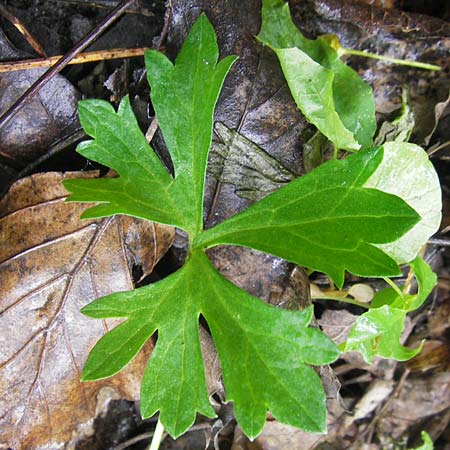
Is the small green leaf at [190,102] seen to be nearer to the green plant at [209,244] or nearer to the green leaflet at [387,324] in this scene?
the green plant at [209,244]

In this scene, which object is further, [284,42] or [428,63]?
[428,63]

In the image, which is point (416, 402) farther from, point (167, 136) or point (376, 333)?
point (167, 136)

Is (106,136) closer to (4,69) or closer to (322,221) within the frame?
(4,69)

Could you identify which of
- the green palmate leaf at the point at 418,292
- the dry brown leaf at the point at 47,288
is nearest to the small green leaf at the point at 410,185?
the green palmate leaf at the point at 418,292

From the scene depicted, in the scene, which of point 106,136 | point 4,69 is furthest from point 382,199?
point 4,69

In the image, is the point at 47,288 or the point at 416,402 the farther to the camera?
the point at 416,402

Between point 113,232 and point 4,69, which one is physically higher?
point 4,69

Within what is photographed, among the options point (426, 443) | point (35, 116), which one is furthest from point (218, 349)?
point (426, 443)
